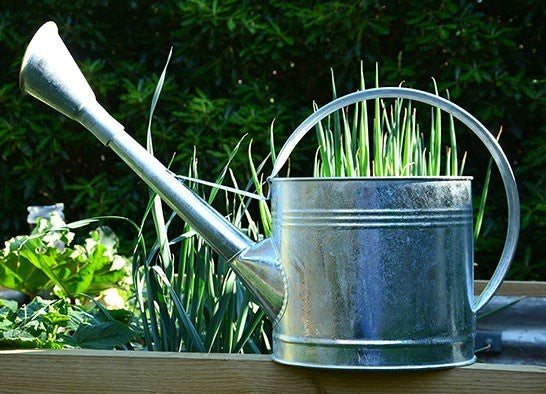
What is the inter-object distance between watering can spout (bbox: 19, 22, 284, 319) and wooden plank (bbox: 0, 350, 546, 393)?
104mm

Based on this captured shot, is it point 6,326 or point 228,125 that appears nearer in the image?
point 6,326

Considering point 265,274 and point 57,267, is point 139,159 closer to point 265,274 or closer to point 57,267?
point 265,274

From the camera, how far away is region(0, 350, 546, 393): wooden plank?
130 cm

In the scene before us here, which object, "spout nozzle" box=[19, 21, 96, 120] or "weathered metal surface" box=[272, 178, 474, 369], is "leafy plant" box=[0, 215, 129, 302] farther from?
"weathered metal surface" box=[272, 178, 474, 369]

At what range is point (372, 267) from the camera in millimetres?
1269

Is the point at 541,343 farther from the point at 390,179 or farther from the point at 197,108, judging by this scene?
the point at 197,108

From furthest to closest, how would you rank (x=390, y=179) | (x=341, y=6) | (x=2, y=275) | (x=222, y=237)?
(x=341, y=6) → (x=2, y=275) → (x=222, y=237) → (x=390, y=179)

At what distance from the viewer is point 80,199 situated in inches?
144

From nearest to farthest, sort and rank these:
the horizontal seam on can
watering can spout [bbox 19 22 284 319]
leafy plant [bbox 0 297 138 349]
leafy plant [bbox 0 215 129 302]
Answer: the horizontal seam on can
watering can spout [bbox 19 22 284 319]
leafy plant [bbox 0 297 138 349]
leafy plant [bbox 0 215 129 302]

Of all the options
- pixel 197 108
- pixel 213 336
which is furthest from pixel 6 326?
pixel 197 108

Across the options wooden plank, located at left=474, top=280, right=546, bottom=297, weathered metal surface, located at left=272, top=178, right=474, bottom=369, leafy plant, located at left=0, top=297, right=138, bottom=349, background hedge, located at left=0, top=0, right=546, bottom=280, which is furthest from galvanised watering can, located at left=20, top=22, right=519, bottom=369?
background hedge, located at left=0, top=0, right=546, bottom=280

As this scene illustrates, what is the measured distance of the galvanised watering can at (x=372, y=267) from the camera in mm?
1269

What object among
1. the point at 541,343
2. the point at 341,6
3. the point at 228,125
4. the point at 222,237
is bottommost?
the point at 541,343

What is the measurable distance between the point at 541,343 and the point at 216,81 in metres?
1.99
